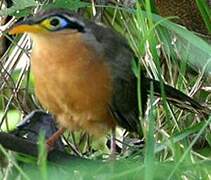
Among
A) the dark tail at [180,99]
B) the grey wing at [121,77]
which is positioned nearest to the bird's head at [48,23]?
the grey wing at [121,77]

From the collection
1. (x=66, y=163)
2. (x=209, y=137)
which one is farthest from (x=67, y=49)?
(x=209, y=137)

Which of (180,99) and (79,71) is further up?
(79,71)

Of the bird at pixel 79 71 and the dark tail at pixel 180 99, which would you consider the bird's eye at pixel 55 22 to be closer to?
the bird at pixel 79 71

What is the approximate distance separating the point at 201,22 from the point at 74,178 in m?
1.43

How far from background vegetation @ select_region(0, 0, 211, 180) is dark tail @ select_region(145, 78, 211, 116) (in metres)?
0.04

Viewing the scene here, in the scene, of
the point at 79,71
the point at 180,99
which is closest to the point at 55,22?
the point at 79,71

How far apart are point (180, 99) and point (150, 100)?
603 mm

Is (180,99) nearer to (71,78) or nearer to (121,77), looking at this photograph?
(121,77)

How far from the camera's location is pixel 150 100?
8.11 ft

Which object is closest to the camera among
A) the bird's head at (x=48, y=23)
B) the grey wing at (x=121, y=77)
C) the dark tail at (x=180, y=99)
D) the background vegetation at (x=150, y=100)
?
the background vegetation at (x=150, y=100)

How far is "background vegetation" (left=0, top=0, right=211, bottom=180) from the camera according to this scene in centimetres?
235

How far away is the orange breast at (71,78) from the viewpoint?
8.77ft

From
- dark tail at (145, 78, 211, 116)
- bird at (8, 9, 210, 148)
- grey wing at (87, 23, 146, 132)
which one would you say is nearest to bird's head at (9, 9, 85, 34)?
bird at (8, 9, 210, 148)

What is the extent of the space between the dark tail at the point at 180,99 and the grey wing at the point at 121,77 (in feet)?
0.27
